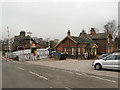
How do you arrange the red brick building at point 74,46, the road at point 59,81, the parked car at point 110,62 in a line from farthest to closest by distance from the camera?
1. the red brick building at point 74,46
2. the parked car at point 110,62
3. the road at point 59,81

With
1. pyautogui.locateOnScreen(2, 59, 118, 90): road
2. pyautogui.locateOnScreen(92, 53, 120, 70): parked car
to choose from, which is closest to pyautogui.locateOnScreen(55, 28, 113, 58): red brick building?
pyautogui.locateOnScreen(92, 53, 120, 70): parked car

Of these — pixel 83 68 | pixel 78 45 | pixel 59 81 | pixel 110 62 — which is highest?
pixel 78 45

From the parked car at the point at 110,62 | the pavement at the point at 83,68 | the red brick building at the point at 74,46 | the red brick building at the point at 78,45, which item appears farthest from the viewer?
the red brick building at the point at 78,45

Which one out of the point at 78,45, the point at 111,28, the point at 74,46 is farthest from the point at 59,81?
the point at 111,28

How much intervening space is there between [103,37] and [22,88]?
35638mm

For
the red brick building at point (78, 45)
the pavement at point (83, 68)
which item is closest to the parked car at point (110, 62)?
the pavement at point (83, 68)

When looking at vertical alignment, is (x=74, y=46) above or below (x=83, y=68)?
above

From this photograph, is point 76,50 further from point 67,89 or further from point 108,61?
point 67,89

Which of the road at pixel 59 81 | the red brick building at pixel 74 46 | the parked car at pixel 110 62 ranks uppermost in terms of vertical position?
the red brick building at pixel 74 46

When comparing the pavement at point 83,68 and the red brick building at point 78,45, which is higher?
the red brick building at point 78,45

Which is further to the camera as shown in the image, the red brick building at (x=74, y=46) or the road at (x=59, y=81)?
the red brick building at (x=74, y=46)

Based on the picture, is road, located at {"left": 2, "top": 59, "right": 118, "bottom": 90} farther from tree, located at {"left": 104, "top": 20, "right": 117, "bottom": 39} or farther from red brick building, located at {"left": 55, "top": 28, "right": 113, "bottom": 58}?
tree, located at {"left": 104, "top": 20, "right": 117, "bottom": 39}

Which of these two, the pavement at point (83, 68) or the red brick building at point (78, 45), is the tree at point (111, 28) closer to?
the red brick building at point (78, 45)

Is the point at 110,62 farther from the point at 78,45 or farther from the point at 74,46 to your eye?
the point at 74,46
